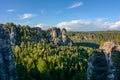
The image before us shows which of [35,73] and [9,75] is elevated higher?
[9,75]

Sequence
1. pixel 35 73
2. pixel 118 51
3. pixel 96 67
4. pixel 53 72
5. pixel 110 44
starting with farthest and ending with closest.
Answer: pixel 53 72
pixel 35 73
pixel 118 51
pixel 110 44
pixel 96 67

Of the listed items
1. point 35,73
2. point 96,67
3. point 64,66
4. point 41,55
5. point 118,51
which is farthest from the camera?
point 41,55

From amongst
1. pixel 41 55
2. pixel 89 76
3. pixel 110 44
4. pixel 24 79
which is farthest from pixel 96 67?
pixel 41 55

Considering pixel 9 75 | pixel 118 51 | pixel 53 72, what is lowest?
pixel 53 72

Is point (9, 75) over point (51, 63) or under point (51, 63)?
over

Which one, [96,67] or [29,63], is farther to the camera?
[29,63]

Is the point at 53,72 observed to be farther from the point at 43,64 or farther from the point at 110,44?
the point at 110,44

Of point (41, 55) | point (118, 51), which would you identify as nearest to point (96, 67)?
point (118, 51)

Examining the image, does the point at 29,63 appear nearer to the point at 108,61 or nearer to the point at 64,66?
the point at 64,66

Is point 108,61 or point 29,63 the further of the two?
point 29,63
